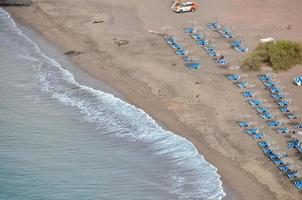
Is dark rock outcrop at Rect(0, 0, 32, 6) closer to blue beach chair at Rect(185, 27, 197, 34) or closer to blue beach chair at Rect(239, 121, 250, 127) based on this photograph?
blue beach chair at Rect(185, 27, 197, 34)

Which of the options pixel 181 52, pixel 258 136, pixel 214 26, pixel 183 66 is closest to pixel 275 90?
pixel 258 136

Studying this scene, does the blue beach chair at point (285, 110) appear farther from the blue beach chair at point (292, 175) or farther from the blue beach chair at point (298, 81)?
the blue beach chair at point (292, 175)

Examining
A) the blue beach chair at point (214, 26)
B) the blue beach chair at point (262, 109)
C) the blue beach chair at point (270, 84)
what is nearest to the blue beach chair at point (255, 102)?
the blue beach chair at point (262, 109)

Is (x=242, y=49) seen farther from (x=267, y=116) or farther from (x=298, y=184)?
(x=298, y=184)

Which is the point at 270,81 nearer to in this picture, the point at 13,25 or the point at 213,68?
the point at 213,68

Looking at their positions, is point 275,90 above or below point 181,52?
above
